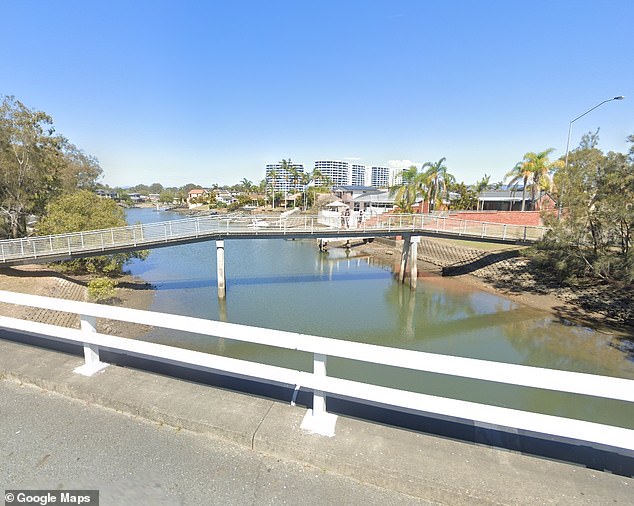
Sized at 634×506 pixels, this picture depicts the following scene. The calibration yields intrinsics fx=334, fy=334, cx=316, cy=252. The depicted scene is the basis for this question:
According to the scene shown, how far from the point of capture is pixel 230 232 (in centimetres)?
2014

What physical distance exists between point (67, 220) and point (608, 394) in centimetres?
2464

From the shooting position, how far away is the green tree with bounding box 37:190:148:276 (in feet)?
65.5

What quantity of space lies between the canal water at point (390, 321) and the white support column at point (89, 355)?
815cm

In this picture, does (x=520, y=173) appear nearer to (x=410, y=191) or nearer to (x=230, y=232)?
(x=410, y=191)

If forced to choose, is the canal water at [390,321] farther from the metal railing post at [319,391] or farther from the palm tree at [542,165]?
the palm tree at [542,165]

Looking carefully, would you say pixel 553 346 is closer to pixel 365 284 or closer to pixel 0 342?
pixel 365 284

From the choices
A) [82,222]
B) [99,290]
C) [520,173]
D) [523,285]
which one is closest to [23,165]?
[82,222]

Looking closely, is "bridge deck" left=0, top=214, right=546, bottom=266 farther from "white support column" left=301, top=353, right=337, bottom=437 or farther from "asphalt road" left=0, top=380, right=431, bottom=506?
"white support column" left=301, top=353, right=337, bottom=437

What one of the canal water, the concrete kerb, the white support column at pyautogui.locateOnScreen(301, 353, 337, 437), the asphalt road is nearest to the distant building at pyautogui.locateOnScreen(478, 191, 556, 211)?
the canal water

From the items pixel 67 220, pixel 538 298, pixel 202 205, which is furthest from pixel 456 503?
pixel 202 205

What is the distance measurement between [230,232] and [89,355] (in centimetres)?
1720

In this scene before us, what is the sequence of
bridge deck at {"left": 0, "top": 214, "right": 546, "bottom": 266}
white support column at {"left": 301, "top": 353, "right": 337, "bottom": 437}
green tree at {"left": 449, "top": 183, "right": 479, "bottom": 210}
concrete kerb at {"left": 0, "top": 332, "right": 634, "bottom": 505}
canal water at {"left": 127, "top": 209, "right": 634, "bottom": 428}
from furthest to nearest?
green tree at {"left": 449, "top": 183, "right": 479, "bottom": 210}
bridge deck at {"left": 0, "top": 214, "right": 546, "bottom": 266}
canal water at {"left": 127, "top": 209, "right": 634, "bottom": 428}
white support column at {"left": 301, "top": 353, "right": 337, "bottom": 437}
concrete kerb at {"left": 0, "top": 332, "right": 634, "bottom": 505}

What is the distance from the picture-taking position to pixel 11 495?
2047 millimetres

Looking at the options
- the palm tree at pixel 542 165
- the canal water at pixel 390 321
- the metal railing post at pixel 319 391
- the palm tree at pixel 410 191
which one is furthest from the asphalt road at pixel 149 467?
the palm tree at pixel 542 165
